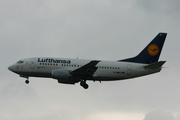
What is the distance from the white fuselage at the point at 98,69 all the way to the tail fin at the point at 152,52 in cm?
144

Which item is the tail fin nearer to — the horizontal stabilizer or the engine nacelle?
the horizontal stabilizer

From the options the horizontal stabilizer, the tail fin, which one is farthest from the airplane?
the tail fin

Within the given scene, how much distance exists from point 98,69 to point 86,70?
205 cm

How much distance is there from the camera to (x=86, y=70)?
166 ft

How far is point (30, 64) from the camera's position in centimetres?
5256

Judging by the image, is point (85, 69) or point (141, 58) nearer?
point (85, 69)

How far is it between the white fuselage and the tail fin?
144 cm

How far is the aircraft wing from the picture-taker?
4953 centimetres

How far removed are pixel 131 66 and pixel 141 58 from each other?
2496mm

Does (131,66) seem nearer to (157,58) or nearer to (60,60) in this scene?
(157,58)

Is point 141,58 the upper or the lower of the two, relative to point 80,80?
upper

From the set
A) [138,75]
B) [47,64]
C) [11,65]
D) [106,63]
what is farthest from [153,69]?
[11,65]

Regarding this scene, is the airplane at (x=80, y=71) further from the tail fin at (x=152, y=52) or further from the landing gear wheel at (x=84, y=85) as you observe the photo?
the tail fin at (x=152, y=52)

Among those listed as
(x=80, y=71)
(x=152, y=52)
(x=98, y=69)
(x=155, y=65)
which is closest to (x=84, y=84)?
(x=80, y=71)
